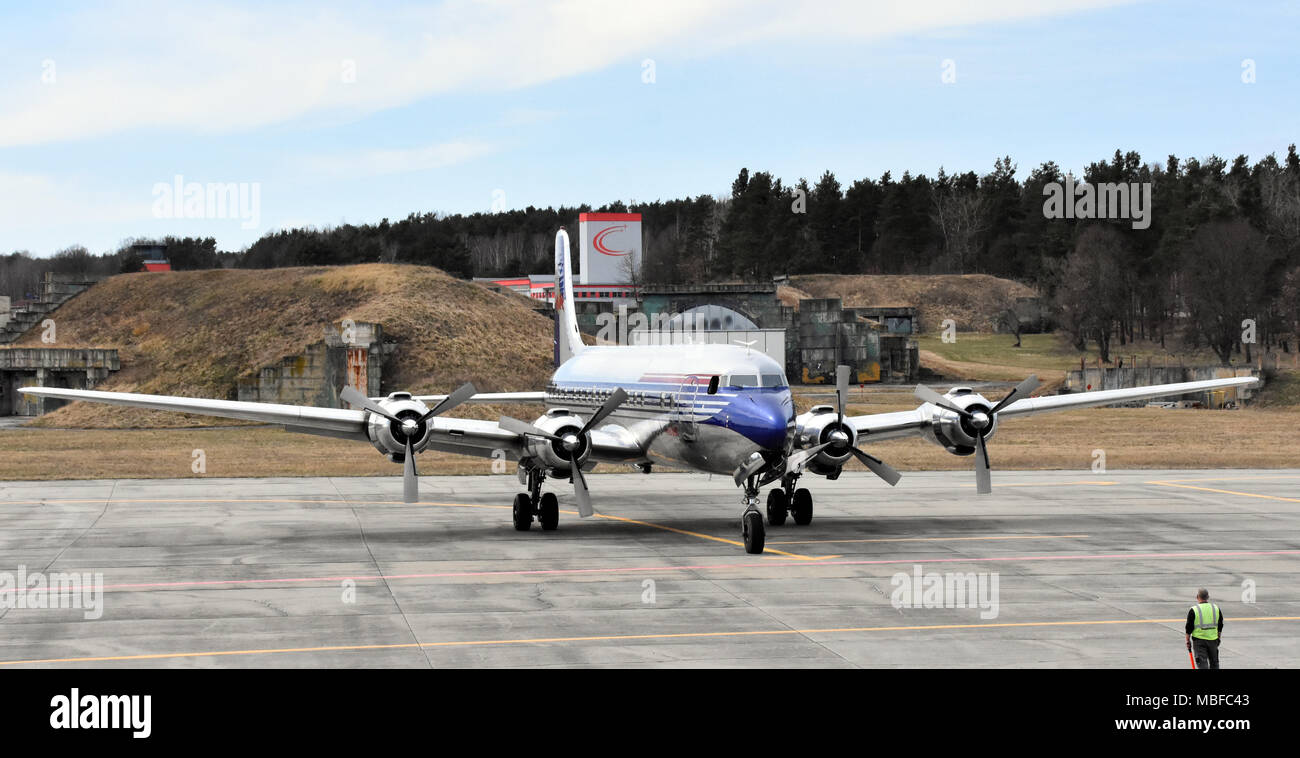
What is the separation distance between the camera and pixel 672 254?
187m

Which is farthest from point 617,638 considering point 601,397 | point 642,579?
point 601,397

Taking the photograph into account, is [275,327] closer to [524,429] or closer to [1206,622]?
[524,429]

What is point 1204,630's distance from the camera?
14.7 m

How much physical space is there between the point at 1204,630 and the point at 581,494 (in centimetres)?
1620

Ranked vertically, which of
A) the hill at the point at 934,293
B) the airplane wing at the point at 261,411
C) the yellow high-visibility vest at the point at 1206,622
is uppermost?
the hill at the point at 934,293

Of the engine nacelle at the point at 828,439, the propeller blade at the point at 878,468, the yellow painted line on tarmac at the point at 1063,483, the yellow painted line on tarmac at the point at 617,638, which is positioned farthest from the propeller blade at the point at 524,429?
the yellow painted line on tarmac at the point at 1063,483

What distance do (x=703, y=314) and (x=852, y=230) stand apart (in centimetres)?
8191

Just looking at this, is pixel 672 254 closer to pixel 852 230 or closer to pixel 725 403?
pixel 852 230

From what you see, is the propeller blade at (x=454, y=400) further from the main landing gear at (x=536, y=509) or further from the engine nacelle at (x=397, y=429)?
the main landing gear at (x=536, y=509)

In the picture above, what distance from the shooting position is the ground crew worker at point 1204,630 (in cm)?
1459

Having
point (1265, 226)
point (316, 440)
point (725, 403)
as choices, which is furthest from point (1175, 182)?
point (725, 403)

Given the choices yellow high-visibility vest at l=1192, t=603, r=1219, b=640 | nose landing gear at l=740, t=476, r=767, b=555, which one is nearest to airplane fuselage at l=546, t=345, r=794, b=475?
nose landing gear at l=740, t=476, r=767, b=555

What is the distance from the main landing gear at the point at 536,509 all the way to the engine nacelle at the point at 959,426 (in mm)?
10215

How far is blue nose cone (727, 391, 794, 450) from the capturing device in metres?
26.7
